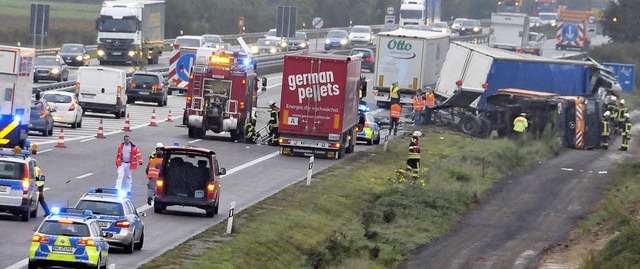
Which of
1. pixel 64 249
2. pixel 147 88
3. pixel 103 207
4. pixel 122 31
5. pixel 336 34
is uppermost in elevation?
pixel 336 34

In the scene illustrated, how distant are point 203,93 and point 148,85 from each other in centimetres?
1510

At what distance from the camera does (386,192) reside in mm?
39500

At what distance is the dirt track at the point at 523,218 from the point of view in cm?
3053

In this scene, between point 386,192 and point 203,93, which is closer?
point 386,192

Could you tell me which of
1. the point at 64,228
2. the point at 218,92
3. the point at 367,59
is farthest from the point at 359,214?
the point at 367,59

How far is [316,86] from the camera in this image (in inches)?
1807

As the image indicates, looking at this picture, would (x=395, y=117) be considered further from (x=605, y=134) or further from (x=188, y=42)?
(x=188, y=42)

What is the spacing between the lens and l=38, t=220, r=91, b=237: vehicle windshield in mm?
21516

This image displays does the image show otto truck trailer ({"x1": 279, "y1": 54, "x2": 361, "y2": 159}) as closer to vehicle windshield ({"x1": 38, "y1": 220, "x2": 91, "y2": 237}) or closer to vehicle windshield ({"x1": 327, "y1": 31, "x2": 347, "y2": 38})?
vehicle windshield ({"x1": 38, "y1": 220, "x2": 91, "y2": 237})

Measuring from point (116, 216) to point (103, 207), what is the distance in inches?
14.3

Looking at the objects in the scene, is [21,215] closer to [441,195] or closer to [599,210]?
[441,195]

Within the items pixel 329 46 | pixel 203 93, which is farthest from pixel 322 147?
pixel 329 46

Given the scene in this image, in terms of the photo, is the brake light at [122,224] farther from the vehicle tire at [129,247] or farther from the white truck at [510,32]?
the white truck at [510,32]

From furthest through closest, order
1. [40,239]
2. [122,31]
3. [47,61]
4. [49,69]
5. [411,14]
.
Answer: [411,14]
[122,31]
[47,61]
[49,69]
[40,239]
